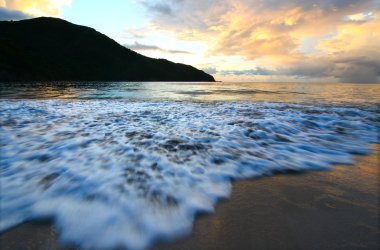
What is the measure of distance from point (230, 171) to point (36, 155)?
331cm

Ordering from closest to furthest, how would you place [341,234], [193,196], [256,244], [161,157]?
[256,244] → [341,234] → [193,196] → [161,157]

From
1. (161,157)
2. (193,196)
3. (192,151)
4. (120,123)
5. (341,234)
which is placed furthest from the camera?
(120,123)

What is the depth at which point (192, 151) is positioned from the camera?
13.5 ft

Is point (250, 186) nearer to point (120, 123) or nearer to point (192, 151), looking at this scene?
point (192, 151)

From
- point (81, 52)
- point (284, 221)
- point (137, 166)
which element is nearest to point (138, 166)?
point (137, 166)

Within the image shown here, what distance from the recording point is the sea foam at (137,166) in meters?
2.08

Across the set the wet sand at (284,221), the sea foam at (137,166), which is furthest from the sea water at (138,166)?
the wet sand at (284,221)

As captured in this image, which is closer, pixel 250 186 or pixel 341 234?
pixel 341 234

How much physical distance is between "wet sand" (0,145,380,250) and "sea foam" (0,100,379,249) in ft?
0.53

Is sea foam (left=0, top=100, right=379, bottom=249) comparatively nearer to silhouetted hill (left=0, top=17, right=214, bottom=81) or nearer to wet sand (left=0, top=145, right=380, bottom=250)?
wet sand (left=0, top=145, right=380, bottom=250)

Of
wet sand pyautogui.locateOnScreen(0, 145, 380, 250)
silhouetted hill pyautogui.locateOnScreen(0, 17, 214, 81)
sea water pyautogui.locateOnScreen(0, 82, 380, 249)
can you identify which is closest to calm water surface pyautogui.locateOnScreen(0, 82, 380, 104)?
sea water pyautogui.locateOnScreen(0, 82, 380, 249)

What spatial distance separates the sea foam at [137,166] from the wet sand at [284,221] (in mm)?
162

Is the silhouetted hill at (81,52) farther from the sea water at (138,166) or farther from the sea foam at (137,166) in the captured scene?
the sea foam at (137,166)

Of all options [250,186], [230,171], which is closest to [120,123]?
[230,171]
